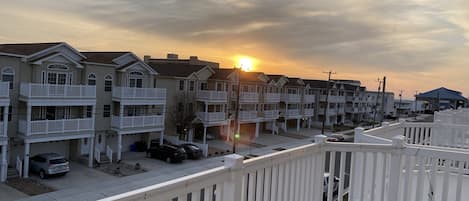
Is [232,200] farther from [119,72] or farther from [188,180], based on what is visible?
[119,72]

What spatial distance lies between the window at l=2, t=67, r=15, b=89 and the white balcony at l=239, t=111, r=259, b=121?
60.9 feet

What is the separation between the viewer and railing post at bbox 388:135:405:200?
3869 mm

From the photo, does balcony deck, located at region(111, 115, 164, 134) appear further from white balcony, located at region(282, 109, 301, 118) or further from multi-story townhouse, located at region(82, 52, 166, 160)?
white balcony, located at region(282, 109, 301, 118)

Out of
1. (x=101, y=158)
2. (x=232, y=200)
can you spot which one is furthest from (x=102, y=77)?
(x=232, y=200)

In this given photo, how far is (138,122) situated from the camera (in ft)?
71.3

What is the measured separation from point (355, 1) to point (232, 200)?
7755 millimetres

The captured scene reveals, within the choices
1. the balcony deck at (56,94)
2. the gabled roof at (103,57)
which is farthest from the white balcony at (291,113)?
the balcony deck at (56,94)

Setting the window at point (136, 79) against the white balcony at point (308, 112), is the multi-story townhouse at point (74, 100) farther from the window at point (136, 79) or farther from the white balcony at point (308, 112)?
the white balcony at point (308, 112)

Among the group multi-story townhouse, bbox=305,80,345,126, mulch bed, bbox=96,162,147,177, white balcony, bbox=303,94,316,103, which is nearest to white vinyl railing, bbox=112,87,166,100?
mulch bed, bbox=96,162,147,177

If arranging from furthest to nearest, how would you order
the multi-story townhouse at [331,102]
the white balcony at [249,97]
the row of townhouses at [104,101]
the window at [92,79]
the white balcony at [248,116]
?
1. the multi-story townhouse at [331,102]
2. the white balcony at [249,97]
3. the white balcony at [248,116]
4. the window at [92,79]
5. the row of townhouses at [104,101]

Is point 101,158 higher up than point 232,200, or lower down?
lower down

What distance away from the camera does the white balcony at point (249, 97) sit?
1265 inches

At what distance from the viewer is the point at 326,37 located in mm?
15914

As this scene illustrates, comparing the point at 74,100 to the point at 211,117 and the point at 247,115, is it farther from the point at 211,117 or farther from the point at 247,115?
the point at 247,115
